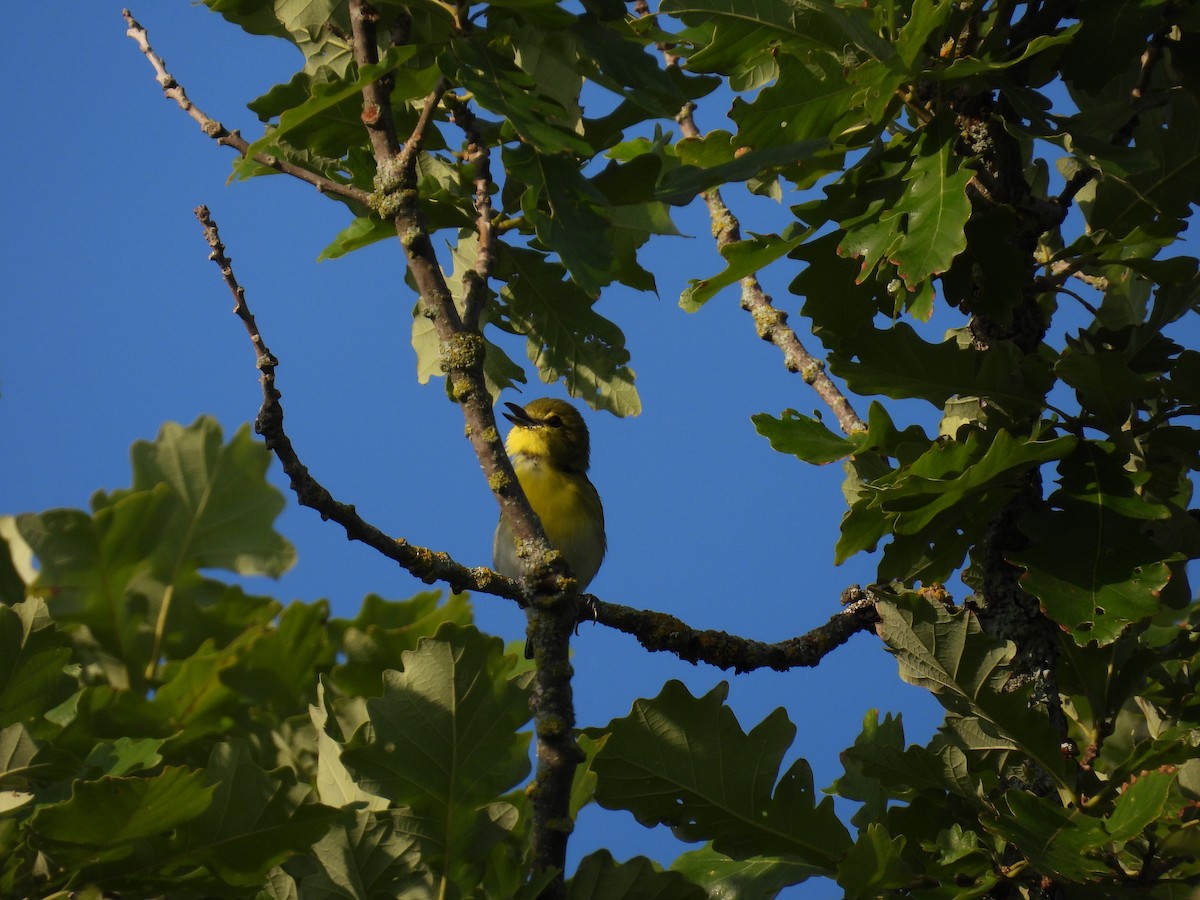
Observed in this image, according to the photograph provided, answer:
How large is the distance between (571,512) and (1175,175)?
3678mm

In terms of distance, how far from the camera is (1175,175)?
288 cm

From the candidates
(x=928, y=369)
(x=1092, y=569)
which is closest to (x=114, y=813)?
(x=928, y=369)

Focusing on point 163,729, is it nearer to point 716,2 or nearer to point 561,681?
point 561,681

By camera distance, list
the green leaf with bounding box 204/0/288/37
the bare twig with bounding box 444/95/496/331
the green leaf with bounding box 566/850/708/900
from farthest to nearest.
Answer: the green leaf with bounding box 204/0/288/37 → the bare twig with bounding box 444/95/496/331 → the green leaf with bounding box 566/850/708/900

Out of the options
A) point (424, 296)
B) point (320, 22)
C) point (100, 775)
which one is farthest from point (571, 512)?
Answer: point (100, 775)

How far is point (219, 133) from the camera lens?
2.83m

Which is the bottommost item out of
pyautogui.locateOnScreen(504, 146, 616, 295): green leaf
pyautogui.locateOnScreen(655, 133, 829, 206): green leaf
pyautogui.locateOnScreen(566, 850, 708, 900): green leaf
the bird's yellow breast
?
pyautogui.locateOnScreen(566, 850, 708, 900): green leaf

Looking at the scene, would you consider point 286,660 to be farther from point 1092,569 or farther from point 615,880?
point 1092,569

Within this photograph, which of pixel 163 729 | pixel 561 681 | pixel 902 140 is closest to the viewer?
pixel 163 729

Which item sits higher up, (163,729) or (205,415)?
(205,415)

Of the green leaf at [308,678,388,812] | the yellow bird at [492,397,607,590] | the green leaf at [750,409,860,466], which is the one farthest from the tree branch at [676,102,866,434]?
the green leaf at [308,678,388,812]

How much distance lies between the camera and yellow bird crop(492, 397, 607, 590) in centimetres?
605

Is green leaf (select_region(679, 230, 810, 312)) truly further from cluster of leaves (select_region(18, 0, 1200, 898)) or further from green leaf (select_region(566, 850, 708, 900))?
green leaf (select_region(566, 850, 708, 900))

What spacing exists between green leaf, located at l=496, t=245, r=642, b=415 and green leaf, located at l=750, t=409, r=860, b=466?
0.75 metres
